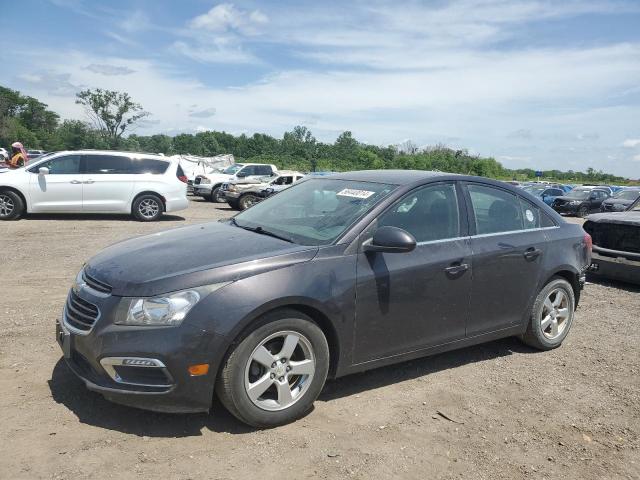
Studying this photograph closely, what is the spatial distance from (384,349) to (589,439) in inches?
56.8

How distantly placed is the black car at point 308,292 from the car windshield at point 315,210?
0.02 m

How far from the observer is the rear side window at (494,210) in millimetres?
4602

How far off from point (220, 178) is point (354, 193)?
759 inches

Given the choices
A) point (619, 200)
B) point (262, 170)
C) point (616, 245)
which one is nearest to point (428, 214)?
point (616, 245)

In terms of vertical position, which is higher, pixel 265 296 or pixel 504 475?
pixel 265 296

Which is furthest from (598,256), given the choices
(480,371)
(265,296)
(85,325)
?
(85,325)

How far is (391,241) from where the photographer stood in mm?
3641

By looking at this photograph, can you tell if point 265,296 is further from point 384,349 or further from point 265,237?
point 384,349

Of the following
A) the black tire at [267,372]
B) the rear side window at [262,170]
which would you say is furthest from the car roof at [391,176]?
the rear side window at [262,170]

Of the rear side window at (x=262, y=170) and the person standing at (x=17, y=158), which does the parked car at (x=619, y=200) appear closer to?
the rear side window at (x=262, y=170)

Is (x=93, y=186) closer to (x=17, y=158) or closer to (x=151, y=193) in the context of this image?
(x=151, y=193)

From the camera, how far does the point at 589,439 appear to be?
357 cm

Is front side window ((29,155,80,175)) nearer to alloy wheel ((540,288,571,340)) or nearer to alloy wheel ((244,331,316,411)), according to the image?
alloy wheel ((244,331,316,411))

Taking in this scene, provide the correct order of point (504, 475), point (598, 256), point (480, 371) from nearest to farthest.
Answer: point (504, 475) < point (480, 371) < point (598, 256)
